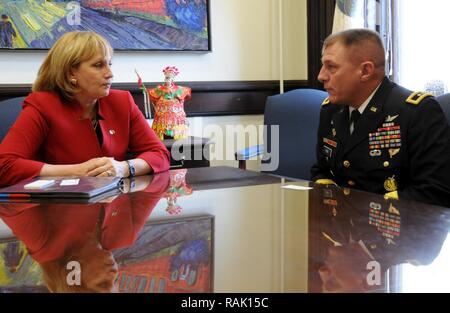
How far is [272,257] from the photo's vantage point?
91 centimetres

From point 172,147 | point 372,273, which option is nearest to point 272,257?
point 372,273

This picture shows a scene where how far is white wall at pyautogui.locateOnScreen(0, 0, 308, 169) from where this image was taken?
12.4 feet

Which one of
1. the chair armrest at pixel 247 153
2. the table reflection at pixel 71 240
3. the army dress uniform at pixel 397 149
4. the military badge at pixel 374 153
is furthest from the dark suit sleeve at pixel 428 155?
the chair armrest at pixel 247 153

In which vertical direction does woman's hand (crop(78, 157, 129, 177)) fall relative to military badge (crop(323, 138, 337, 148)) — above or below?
below

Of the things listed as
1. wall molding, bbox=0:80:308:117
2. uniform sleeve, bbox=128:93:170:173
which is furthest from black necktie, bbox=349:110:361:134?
wall molding, bbox=0:80:308:117

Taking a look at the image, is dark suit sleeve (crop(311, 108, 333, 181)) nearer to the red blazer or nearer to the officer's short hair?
the officer's short hair

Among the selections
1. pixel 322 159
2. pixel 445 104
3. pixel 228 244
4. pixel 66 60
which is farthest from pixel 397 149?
pixel 66 60

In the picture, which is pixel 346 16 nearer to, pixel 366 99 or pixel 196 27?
pixel 196 27

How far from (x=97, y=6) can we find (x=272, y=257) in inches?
121

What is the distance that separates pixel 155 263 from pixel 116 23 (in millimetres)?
3023

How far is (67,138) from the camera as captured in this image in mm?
2078

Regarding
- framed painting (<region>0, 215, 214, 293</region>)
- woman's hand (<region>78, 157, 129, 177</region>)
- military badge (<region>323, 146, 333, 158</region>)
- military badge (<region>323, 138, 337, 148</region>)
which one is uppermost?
military badge (<region>323, 138, 337, 148</region>)

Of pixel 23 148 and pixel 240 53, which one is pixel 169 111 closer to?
pixel 240 53

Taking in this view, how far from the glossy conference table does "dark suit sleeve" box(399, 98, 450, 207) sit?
289 millimetres
